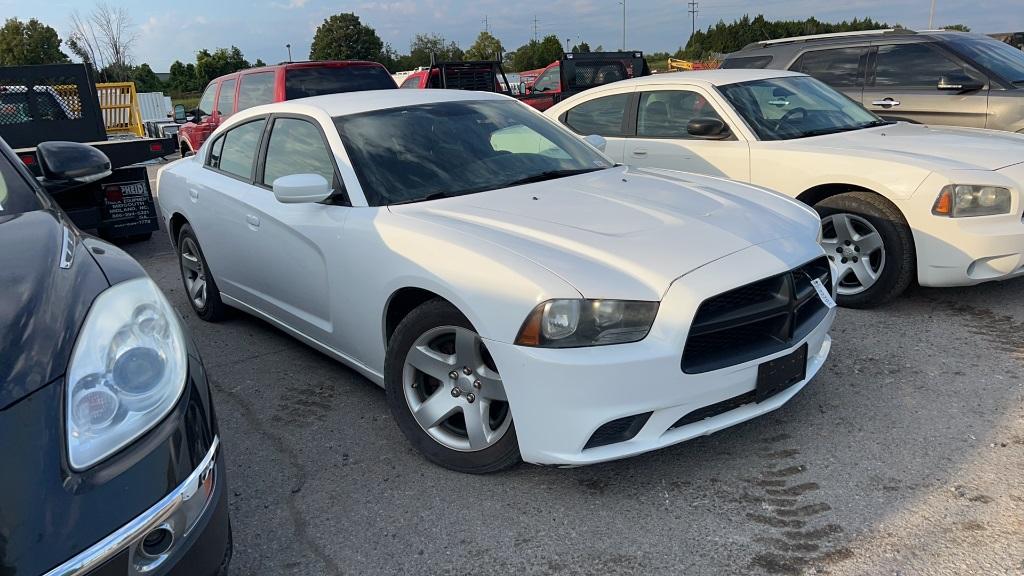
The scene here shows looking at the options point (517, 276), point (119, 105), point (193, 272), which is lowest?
point (193, 272)

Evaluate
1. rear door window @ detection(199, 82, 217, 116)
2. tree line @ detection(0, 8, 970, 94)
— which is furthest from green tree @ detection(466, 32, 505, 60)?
rear door window @ detection(199, 82, 217, 116)

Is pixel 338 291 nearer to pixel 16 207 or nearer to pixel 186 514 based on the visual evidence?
pixel 16 207

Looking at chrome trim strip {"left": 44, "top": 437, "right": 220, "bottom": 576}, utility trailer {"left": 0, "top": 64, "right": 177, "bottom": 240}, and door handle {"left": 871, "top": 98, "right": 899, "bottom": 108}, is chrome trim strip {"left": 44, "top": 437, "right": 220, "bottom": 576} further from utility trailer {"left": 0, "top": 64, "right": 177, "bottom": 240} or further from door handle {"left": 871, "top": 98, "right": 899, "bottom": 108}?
door handle {"left": 871, "top": 98, "right": 899, "bottom": 108}

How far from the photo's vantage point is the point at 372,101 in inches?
161

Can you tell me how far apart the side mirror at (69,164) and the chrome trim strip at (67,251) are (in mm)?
1043

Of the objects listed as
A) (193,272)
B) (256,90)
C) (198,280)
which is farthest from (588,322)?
(256,90)

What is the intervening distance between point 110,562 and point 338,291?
2027 millimetres

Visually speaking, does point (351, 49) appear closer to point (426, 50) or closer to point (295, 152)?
point (426, 50)

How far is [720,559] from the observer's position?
7.95 feet

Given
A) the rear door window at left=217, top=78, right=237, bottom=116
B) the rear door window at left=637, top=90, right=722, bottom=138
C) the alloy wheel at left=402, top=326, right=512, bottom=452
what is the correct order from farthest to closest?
the rear door window at left=217, top=78, right=237, bottom=116, the rear door window at left=637, top=90, right=722, bottom=138, the alloy wheel at left=402, top=326, right=512, bottom=452

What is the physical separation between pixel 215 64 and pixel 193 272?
55.0 metres

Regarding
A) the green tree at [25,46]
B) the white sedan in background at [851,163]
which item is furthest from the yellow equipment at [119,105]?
the green tree at [25,46]

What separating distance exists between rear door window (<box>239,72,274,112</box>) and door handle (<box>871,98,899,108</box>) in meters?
7.29

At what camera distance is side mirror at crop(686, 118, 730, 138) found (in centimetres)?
530
